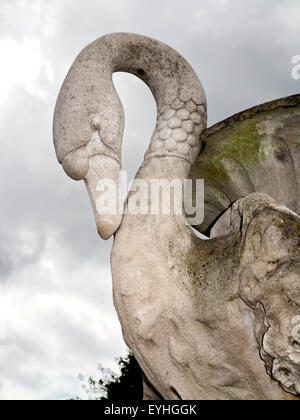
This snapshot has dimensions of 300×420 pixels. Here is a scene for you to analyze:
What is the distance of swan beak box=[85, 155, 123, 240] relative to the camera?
3.25 meters

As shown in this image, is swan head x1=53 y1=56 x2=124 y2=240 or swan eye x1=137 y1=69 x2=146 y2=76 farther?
swan eye x1=137 y1=69 x2=146 y2=76

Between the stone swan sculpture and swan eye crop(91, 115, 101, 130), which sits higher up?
swan eye crop(91, 115, 101, 130)

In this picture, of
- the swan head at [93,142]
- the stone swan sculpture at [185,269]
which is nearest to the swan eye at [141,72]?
the stone swan sculpture at [185,269]

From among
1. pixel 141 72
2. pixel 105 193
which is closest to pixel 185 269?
pixel 105 193

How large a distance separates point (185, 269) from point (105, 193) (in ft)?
2.26

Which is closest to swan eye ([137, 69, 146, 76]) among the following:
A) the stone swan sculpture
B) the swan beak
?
the stone swan sculpture

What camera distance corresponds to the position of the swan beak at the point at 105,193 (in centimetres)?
325

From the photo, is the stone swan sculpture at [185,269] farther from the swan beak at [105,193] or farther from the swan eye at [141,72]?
the swan eye at [141,72]

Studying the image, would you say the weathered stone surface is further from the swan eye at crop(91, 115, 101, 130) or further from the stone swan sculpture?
the swan eye at crop(91, 115, 101, 130)

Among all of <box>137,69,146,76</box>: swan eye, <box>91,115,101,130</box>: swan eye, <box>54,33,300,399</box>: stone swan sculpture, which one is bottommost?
<box>54,33,300,399</box>: stone swan sculpture

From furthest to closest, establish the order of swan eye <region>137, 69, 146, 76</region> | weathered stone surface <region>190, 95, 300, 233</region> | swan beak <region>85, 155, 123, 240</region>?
swan eye <region>137, 69, 146, 76</region> < weathered stone surface <region>190, 95, 300, 233</region> < swan beak <region>85, 155, 123, 240</region>

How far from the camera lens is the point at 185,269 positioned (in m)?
3.15

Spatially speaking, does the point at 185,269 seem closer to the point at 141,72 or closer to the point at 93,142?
the point at 93,142
